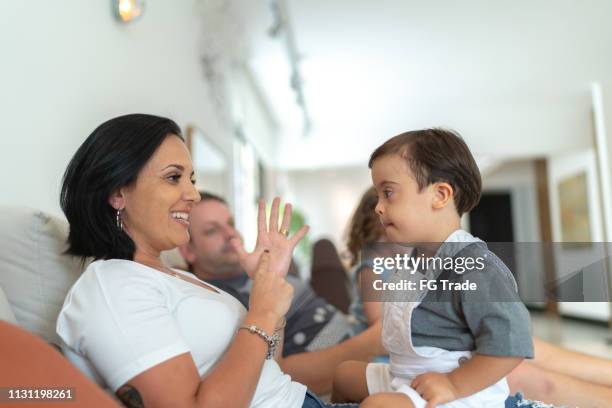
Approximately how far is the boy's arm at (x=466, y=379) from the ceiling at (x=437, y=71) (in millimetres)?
2377

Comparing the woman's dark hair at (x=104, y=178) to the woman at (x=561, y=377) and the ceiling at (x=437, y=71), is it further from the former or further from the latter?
the ceiling at (x=437, y=71)

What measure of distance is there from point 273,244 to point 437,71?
5528 mm

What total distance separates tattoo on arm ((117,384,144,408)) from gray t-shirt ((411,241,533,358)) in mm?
520

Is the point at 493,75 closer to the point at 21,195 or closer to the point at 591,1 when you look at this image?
the point at 591,1

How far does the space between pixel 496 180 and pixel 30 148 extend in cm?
984

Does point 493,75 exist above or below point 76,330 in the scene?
above

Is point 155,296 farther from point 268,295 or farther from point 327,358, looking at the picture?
point 327,358

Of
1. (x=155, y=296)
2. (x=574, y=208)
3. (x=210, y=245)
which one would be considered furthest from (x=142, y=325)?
(x=574, y=208)

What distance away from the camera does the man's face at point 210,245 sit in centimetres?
219

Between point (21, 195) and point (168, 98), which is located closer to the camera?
point (21, 195)

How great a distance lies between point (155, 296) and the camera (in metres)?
1.01

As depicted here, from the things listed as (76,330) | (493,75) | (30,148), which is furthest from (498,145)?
(76,330)

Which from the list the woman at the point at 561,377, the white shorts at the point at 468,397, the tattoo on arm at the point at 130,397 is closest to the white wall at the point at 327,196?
the woman at the point at 561,377

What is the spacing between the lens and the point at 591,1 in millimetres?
4738
